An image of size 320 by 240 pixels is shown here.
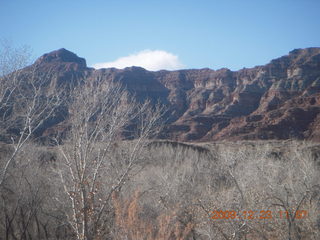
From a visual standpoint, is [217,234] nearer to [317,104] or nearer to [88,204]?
[88,204]

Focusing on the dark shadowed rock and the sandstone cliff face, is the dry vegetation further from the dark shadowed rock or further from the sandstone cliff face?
the dark shadowed rock

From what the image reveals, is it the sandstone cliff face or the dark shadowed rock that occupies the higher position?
the dark shadowed rock

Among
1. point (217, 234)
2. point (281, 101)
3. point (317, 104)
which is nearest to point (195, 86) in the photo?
point (281, 101)

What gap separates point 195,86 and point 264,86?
86.5 feet

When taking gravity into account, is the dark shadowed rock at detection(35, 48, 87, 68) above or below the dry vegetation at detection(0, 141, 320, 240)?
above

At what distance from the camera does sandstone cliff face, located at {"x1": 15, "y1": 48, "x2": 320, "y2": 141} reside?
64875 millimetres
